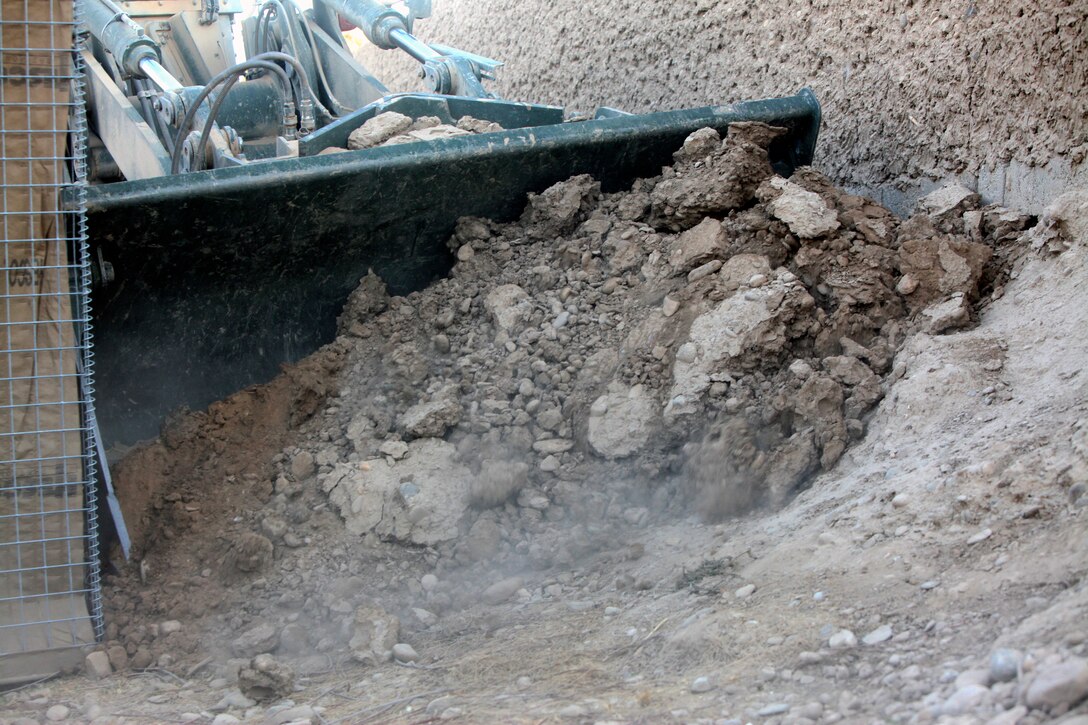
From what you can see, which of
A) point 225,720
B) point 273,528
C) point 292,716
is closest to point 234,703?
point 225,720

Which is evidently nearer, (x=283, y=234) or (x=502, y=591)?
(x=502, y=591)

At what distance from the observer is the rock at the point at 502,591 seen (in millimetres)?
2840

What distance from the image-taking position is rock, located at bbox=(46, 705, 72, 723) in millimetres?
2518

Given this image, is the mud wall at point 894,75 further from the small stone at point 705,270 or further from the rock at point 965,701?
the rock at point 965,701

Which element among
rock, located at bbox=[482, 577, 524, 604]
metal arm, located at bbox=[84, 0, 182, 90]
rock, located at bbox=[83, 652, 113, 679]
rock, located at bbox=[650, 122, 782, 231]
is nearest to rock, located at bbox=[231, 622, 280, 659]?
rock, located at bbox=[83, 652, 113, 679]

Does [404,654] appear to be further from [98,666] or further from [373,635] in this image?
[98,666]

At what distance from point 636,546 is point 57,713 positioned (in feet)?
4.59

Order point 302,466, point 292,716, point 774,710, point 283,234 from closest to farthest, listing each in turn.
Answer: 1. point 774,710
2. point 292,716
3. point 302,466
4. point 283,234

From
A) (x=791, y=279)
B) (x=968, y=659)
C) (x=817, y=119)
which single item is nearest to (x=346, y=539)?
(x=791, y=279)

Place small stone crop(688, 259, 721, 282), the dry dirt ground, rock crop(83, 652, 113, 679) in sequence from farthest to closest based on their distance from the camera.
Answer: small stone crop(688, 259, 721, 282) → rock crop(83, 652, 113, 679) → the dry dirt ground

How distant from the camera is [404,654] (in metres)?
2.63

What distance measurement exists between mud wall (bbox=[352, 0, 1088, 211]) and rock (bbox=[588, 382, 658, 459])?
138 centimetres

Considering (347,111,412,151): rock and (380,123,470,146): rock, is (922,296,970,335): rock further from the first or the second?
(347,111,412,151): rock

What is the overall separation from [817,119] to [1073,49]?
3.29 ft
